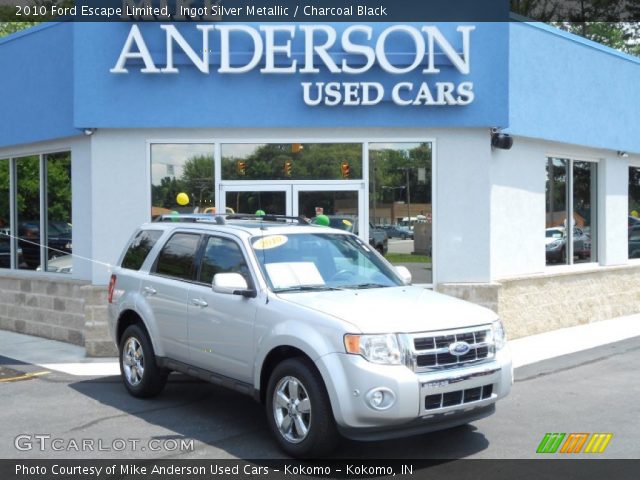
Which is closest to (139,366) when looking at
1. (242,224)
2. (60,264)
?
(242,224)

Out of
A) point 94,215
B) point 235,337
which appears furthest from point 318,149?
point 235,337

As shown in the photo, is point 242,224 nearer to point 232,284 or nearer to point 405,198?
point 232,284

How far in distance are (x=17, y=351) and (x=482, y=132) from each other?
7.71 m

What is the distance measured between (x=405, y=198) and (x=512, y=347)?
9.12ft

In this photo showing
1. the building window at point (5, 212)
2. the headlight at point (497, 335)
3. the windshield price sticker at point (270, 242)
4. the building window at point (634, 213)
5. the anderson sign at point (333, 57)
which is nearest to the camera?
the headlight at point (497, 335)

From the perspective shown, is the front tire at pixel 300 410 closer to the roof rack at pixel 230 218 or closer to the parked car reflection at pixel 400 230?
the roof rack at pixel 230 218

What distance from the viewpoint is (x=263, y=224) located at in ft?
24.9

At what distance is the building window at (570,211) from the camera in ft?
45.1

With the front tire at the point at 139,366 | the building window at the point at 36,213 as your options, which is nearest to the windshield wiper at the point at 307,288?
the front tire at the point at 139,366

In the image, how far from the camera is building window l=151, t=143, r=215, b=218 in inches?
444

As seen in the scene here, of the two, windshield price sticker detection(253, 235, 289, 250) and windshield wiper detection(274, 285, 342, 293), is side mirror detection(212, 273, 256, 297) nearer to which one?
windshield wiper detection(274, 285, 342, 293)

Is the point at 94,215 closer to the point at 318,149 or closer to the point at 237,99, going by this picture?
the point at 237,99

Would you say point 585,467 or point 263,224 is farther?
point 263,224

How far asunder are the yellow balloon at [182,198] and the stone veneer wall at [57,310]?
1.69 meters
